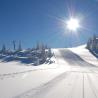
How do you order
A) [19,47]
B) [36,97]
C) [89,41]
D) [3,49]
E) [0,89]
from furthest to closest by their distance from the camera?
[89,41], [19,47], [3,49], [0,89], [36,97]

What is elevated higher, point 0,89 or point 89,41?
point 89,41

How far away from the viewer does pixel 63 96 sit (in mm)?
10375

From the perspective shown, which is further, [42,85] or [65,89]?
[42,85]

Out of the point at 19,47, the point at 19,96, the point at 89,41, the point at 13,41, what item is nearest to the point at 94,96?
the point at 19,96

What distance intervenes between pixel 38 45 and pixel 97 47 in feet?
116

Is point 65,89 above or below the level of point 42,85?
below

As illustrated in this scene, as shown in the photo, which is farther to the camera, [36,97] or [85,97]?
[85,97]

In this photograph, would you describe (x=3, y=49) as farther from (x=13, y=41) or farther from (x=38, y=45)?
(x=13, y=41)

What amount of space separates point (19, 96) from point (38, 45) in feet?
396

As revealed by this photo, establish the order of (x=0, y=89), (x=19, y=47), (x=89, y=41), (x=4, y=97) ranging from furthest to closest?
(x=89, y=41), (x=19, y=47), (x=0, y=89), (x=4, y=97)

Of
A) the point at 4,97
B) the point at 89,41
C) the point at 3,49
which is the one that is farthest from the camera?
the point at 89,41

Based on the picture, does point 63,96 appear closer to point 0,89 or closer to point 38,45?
point 0,89

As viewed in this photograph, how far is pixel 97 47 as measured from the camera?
128m

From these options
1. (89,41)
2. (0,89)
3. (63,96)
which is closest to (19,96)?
(0,89)
